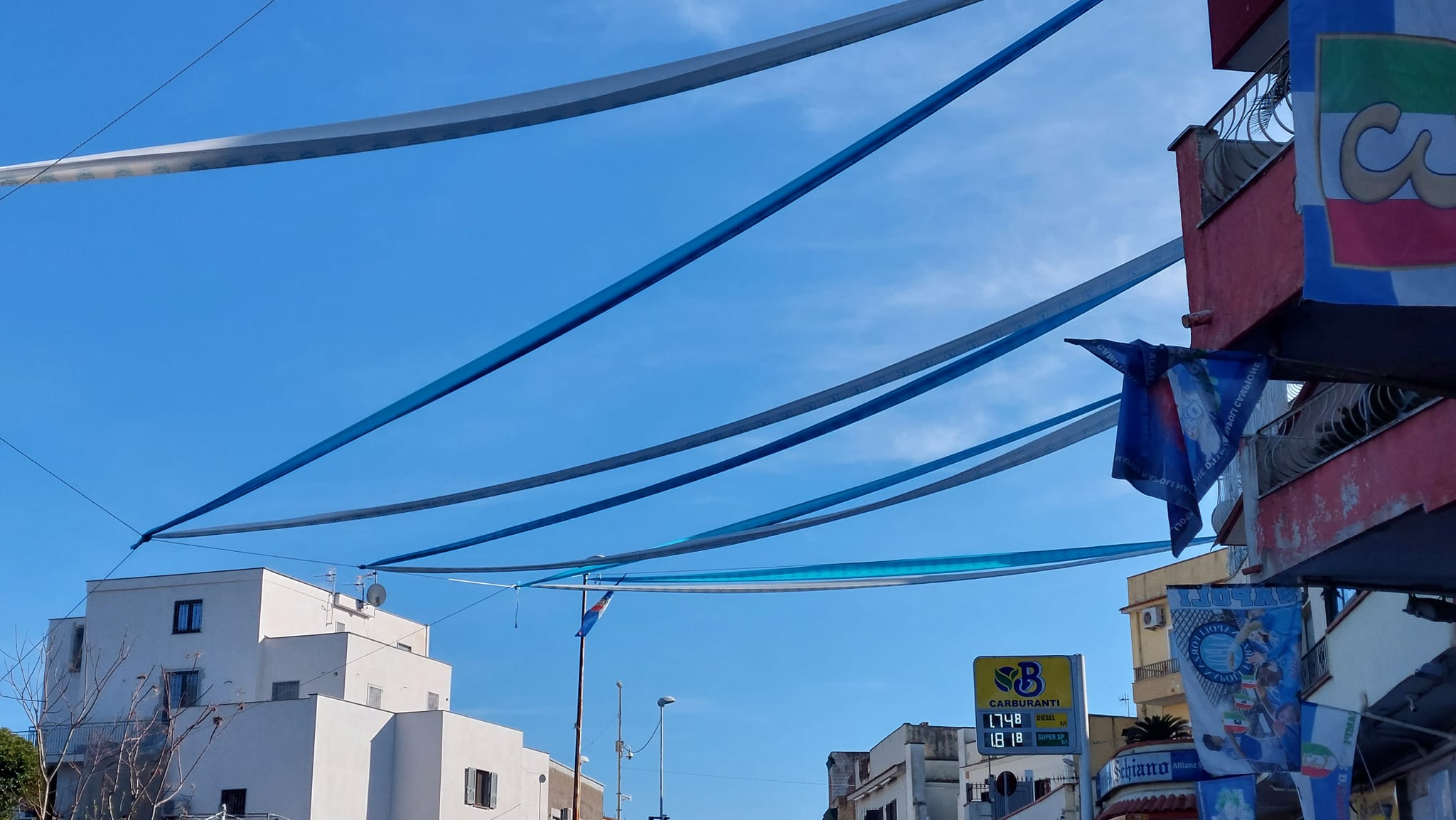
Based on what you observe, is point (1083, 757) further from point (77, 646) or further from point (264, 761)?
point (77, 646)

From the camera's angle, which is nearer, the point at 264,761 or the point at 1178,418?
the point at 1178,418

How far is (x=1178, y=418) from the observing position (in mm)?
9172

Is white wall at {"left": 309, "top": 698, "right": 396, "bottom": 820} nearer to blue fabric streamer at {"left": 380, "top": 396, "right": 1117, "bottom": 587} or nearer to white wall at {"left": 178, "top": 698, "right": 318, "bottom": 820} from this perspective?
white wall at {"left": 178, "top": 698, "right": 318, "bottom": 820}

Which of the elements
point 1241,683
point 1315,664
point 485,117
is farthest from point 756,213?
point 1315,664

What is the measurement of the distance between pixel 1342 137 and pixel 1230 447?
2219 millimetres

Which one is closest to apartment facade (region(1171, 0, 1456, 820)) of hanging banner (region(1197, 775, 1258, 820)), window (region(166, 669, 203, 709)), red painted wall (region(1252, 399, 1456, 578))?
red painted wall (region(1252, 399, 1456, 578))

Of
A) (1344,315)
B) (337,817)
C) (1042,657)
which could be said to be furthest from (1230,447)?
(337,817)

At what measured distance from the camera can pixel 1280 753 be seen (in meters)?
13.2

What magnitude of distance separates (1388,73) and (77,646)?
157 ft

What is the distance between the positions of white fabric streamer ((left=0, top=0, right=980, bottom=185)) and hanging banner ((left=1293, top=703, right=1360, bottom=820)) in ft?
24.5

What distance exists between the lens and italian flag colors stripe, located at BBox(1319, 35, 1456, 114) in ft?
25.0

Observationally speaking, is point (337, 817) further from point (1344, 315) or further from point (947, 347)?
point (1344, 315)

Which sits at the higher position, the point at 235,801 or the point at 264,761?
the point at 264,761

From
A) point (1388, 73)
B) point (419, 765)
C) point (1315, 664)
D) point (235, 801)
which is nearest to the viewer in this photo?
point (1388, 73)
